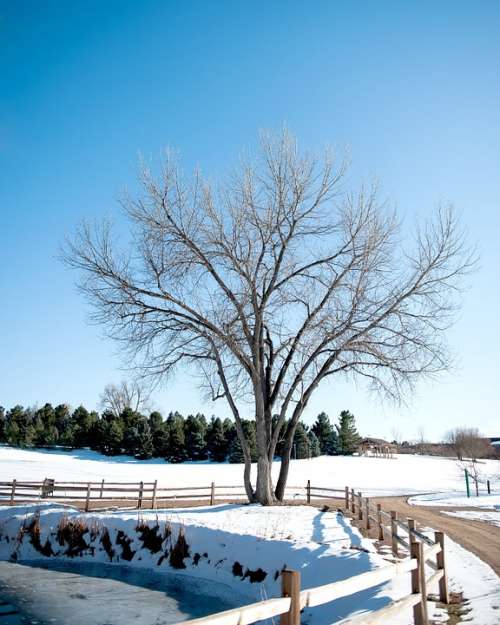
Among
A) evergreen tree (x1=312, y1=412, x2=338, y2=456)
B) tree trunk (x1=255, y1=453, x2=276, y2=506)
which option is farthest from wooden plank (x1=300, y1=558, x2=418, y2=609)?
evergreen tree (x1=312, y1=412, x2=338, y2=456)

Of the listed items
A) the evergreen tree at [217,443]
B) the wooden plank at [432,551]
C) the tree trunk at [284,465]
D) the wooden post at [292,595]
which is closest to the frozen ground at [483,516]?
the tree trunk at [284,465]

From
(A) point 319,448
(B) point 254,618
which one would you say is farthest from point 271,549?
(A) point 319,448

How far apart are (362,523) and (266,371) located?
6.84 m

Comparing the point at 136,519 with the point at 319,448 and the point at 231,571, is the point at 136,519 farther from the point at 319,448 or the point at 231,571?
the point at 319,448

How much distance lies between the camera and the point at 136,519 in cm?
1540

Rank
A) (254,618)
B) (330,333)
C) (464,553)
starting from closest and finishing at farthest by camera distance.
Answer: (254,618) < (464,553) < (330,333)

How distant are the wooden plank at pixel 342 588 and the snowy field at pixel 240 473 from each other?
33.7m

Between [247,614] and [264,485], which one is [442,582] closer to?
[247,614]

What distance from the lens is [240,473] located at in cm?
4731

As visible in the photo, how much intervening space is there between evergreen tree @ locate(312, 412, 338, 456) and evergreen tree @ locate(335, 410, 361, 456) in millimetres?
992

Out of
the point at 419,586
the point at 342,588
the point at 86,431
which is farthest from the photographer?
the point at 86,431

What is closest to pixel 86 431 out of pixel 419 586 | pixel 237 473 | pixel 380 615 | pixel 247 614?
pixel 237 473

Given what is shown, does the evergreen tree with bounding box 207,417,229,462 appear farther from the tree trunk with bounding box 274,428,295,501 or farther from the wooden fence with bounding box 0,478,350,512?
the tree trunk with bounding box 274,428,295,501

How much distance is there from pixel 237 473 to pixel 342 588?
45.1 meters
